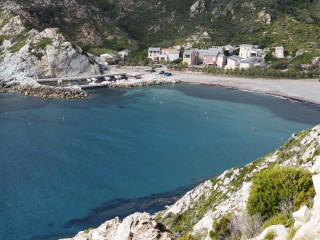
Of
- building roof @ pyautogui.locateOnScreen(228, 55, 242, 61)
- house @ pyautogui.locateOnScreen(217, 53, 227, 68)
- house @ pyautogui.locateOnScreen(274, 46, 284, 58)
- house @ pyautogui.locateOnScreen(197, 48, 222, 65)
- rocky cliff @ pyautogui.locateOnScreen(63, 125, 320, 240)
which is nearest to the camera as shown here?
rocky cliff @ pyautogui.locateOnScreen(63, 125, 320, 240)

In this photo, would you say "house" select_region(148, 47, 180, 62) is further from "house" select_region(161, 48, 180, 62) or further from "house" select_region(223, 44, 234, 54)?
"house" select_region(223, 44, 234, 54)

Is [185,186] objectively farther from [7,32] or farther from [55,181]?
[7,32]

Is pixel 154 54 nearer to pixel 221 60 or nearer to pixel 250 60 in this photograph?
pixel 221 60

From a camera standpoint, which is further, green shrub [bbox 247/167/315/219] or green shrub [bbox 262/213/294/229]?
green shrub [bbox 247/167/315/219]

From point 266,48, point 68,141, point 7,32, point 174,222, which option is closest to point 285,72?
point 266,48

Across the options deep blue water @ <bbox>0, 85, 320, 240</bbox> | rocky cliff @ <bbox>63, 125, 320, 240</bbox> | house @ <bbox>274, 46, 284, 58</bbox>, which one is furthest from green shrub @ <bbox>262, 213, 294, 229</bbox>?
house @ <bbox>274, 46, 284, 58</bbox>

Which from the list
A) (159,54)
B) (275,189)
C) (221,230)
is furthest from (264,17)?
(221,230)
